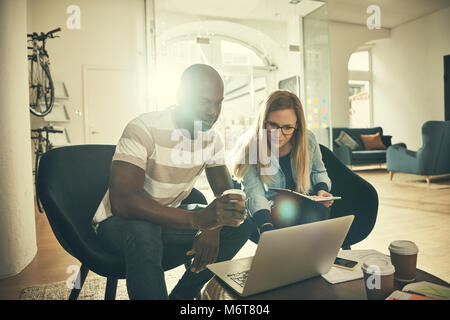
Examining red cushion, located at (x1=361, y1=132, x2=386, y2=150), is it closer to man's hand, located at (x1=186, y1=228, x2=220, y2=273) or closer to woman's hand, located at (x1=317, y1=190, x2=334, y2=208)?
woman's hand, located at (x1=317, y1=190, x2=334, y2=208)

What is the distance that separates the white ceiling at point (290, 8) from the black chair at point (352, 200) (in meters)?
5.20

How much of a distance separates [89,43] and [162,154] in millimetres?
4883

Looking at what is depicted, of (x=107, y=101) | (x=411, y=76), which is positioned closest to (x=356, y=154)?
(x=411, y=76)

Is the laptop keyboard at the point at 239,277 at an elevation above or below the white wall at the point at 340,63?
below

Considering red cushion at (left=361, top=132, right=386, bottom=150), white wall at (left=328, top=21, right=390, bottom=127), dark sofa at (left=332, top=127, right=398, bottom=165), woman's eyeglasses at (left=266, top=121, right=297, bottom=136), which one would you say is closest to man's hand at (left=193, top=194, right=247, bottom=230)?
woman's eyeglasses at (left=266, top=121, right=297, bottom=136)

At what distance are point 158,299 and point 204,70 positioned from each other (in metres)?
0.83

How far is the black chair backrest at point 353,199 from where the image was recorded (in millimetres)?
1607

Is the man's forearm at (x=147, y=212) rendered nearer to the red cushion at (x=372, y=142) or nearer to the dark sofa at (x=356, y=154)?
the dark sofa at (x=356, y=154)

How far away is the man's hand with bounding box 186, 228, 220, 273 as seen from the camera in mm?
1109

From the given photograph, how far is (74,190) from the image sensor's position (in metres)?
1.34

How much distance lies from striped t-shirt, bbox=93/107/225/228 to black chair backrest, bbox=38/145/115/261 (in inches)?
4.3

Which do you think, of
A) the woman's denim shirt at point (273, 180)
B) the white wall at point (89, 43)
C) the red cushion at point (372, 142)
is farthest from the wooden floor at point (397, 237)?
the red cushion at point (372, 142)

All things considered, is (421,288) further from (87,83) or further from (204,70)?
(87,83)
